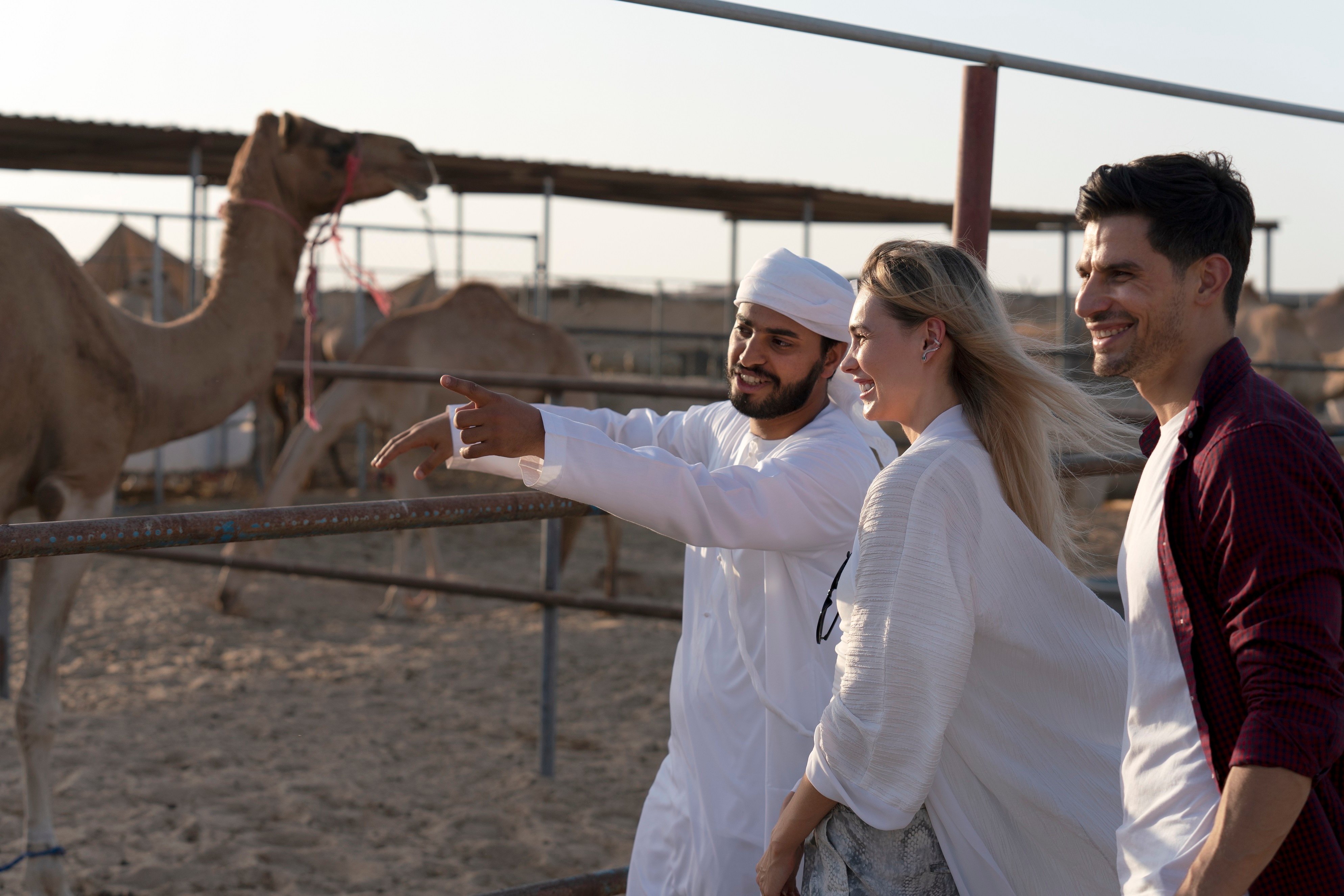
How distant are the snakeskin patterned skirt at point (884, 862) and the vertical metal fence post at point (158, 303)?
337 inches

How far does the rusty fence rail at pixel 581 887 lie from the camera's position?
178cm

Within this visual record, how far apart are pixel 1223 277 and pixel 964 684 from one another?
542mm

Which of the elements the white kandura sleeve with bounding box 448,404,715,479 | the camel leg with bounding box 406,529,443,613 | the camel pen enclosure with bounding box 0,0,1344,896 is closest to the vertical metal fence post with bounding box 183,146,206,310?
the camel pen enclosure with bounding box 0,0,1344,896

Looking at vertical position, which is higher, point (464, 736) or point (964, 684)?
point (964, 684)

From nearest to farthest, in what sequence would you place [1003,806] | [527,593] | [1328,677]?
[1328,677], [1003,806], [527,593]

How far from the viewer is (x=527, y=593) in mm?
3967

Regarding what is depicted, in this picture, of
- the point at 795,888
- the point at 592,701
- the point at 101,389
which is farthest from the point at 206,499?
the point at 795,888

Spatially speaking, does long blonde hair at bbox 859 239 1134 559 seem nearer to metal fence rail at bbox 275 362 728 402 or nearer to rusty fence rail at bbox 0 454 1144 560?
rusty fence rail at bbox 0 454 1144 560

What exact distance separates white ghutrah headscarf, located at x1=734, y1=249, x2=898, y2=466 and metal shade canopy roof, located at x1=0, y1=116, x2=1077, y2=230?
810 centimetres

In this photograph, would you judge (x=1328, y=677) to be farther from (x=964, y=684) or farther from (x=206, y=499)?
(x=206, y=499)

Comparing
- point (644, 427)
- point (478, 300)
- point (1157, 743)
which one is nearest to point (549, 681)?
point (644, 427)

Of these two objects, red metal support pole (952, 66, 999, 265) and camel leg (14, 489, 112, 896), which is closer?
red metal support pole (952, 66, 999, 265)

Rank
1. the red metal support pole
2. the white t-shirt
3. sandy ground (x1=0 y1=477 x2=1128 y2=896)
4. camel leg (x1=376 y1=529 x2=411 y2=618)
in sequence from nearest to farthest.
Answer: the white t-shirt
the red metal support pole
sandy ground (x1=0 y1=477 x2=1128 y2=896)
camel leg (x1=376 y1=529 x2=411 y2=618)

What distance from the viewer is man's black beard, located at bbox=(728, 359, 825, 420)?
2045mm
